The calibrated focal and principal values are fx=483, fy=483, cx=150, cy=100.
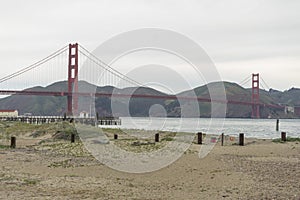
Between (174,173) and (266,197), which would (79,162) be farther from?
(266,197)

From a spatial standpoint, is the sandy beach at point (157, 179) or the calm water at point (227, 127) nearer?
the sandy beach at point (157, 179)

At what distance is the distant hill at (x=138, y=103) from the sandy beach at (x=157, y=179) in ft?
49.9

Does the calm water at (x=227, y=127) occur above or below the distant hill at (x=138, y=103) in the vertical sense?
below

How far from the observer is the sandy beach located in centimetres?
1134

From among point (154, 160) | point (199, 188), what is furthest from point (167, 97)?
point (199, 188)

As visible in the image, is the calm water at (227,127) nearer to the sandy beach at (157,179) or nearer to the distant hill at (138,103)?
the distant hill at (138,103)

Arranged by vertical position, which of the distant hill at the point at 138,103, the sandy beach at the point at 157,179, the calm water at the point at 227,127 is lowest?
the sandy beach at the point at 157,179

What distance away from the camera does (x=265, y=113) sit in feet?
406

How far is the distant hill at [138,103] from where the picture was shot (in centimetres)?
5947

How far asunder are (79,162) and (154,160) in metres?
2.89

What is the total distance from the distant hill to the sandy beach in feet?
49.9

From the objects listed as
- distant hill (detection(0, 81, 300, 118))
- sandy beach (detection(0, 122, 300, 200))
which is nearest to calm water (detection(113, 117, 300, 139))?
distant hill (detection(0, 81, 300, 118))

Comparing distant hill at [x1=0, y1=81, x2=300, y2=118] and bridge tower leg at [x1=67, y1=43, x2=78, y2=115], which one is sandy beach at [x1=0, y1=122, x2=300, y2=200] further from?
bridge tower leg at [x1=67, y1=43, x2=78, y2=115]

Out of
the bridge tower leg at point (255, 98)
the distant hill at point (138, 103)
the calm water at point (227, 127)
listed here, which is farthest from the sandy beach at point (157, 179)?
the bridge tower leg at point (255, 98)
